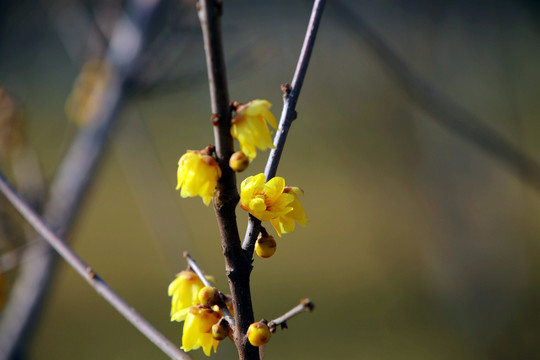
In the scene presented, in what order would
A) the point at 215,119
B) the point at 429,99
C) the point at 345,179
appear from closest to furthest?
the point at 215,119 → the point at 429,99 → the point at 345,179

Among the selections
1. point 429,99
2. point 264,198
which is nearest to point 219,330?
point 264,198

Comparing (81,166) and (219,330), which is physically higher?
(81,166)

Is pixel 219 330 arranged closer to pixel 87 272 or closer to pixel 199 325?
pixel 199 325

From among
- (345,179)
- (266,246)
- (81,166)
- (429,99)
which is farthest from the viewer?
(345,179)

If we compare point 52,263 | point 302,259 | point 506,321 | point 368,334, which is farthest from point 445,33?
point 302,259

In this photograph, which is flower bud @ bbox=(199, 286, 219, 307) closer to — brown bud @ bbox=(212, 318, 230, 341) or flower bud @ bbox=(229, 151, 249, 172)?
brown bud @ bbox=(212, 318, 230, 341)

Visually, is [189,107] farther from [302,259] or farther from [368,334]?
[368,334]
